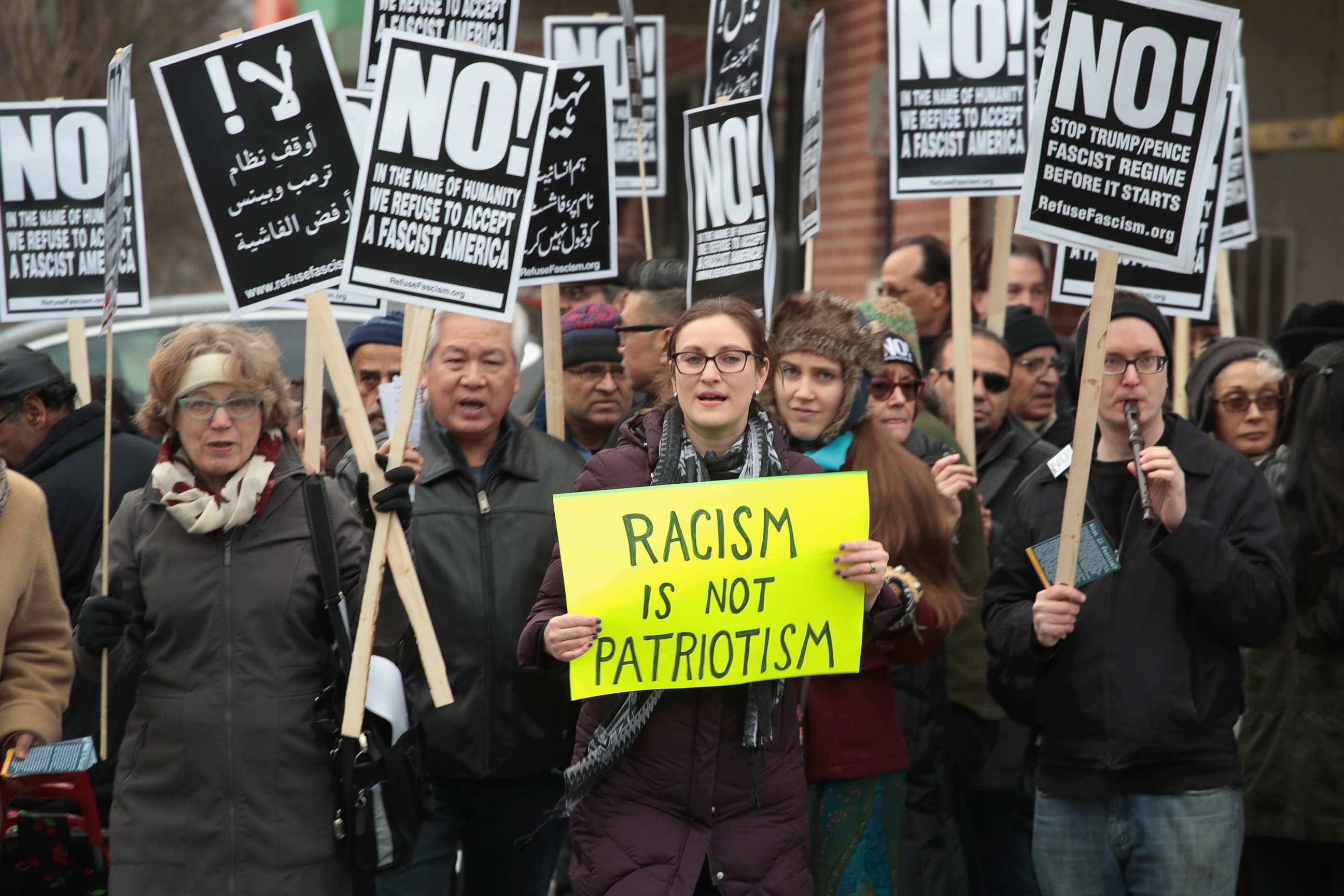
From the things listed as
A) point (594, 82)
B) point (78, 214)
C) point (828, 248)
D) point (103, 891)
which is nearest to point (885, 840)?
point (103, 891)

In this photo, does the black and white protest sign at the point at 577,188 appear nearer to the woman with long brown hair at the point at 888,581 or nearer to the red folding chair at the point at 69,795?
the woman with long brown hair at the point at 888,581

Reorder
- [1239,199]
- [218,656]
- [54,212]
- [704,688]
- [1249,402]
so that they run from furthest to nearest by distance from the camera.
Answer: [1239,199] < [54,212] < [1249,402] < [218,656] < [704,688]

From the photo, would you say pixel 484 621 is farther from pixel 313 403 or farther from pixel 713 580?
pixel 313 403

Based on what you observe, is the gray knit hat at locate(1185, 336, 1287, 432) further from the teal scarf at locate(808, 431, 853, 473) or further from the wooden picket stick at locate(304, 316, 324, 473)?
the wooden picket stick at locate(304, 316, 324, 473)

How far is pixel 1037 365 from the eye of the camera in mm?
6812

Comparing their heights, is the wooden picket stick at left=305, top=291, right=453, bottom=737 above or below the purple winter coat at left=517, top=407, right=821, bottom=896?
above

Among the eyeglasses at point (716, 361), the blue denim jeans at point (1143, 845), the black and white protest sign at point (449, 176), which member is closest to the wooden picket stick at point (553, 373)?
the black and white protest sign at point (449, 176)

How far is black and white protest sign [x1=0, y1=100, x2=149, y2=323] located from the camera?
638 cm

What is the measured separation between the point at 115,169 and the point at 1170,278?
3825 millimetres

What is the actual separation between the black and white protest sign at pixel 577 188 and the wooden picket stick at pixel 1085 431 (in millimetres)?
2166

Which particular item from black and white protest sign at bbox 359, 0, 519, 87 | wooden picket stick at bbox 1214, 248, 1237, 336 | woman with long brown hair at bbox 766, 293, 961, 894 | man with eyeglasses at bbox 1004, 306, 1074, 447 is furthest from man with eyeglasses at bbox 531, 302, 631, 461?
wooden picket stick at bbox 1214, 248, 1237, 336

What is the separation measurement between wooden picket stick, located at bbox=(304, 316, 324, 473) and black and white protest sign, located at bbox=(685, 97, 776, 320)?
1.27 meters

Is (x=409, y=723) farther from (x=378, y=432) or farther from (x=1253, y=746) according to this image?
(x=1253, y=746)

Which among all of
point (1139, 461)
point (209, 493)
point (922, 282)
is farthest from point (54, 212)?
point (1139, 461)
